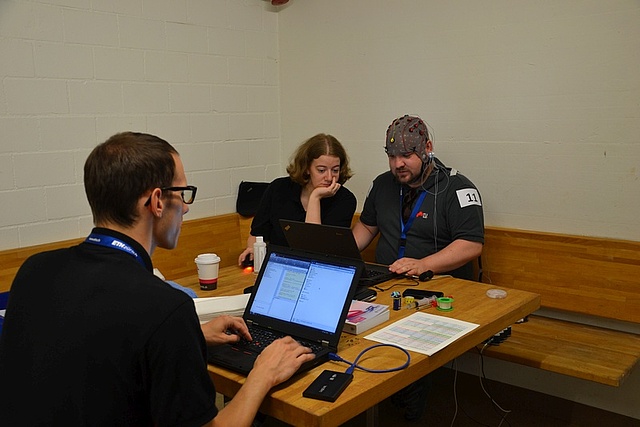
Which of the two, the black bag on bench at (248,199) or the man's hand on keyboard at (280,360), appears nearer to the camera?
the man's hand on keyboard at (280,360)

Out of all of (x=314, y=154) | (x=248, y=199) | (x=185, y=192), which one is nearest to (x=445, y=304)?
(x=185, y=192)

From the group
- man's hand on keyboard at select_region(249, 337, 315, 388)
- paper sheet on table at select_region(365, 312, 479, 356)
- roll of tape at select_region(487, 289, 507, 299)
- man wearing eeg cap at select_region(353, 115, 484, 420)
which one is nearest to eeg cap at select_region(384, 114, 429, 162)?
man wearing eeg cap at select_region(353, 115, 484, 420)

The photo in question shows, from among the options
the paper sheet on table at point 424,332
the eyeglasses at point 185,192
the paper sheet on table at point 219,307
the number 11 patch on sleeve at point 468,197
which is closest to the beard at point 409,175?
the number 11 patch on sleeve at point 468,197

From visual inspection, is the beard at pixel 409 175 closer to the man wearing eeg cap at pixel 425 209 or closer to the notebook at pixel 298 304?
the man wearing eeg cap at pixel 425 209

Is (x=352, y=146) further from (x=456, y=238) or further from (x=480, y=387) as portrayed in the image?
(x=480, y=387)

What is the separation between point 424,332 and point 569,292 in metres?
1.50

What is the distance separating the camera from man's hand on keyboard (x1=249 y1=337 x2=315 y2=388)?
1.64 metres

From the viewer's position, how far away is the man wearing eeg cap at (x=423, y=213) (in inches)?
123

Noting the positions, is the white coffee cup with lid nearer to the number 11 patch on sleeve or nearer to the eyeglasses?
the eyeglasses

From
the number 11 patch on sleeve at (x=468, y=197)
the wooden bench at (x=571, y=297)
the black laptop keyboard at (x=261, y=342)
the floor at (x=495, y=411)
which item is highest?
the number 11 patch on sleeve at (x=468, y=197)

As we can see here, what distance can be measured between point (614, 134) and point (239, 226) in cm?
229

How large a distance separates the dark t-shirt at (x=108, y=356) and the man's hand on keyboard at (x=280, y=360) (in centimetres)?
24

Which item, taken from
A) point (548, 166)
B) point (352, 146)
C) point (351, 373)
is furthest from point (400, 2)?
point (351, 373)

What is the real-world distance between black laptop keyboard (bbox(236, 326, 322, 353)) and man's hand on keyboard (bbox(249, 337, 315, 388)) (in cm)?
8
